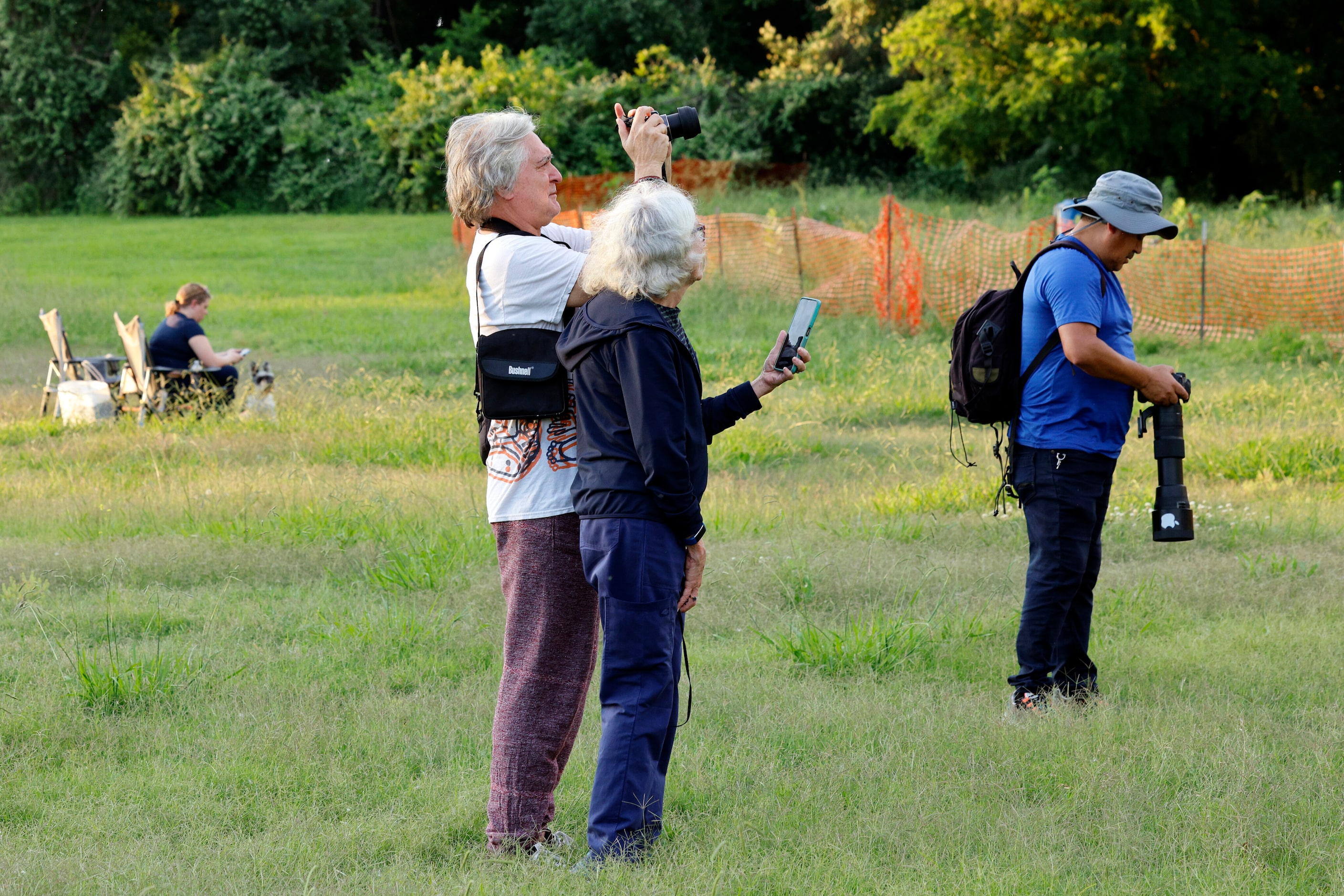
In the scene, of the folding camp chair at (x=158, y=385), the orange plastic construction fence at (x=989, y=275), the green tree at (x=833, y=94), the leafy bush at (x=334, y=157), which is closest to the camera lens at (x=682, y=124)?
the folding camp chair at (x=158, y=385)

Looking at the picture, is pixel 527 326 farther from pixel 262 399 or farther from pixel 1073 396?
pixel 262 399

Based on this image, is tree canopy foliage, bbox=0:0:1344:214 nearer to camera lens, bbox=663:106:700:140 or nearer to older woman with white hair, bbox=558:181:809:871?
camera lens, bbox=663:106:700:140

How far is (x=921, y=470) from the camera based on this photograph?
27.6 feet

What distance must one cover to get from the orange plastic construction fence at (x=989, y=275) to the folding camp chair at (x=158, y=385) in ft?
20.1

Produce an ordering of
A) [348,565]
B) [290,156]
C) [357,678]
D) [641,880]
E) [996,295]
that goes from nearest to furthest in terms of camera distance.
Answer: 1. [641,880]
2. [996,295]
3. [357,678]
4. [348,565]
5. [290,156]

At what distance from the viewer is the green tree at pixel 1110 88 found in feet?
86.5

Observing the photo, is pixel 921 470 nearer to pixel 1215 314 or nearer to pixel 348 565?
pixel 348 565

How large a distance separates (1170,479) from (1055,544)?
0.51 meters

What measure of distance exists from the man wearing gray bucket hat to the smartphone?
118 cm

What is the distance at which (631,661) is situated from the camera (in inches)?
122

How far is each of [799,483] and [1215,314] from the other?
8.12m

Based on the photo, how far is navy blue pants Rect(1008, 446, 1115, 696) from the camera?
4.25 m

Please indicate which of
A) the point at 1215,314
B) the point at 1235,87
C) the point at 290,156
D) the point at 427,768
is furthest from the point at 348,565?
the point at 290,156

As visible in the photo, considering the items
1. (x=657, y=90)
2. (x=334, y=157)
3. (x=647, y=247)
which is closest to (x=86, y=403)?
(x=647, y=247)
